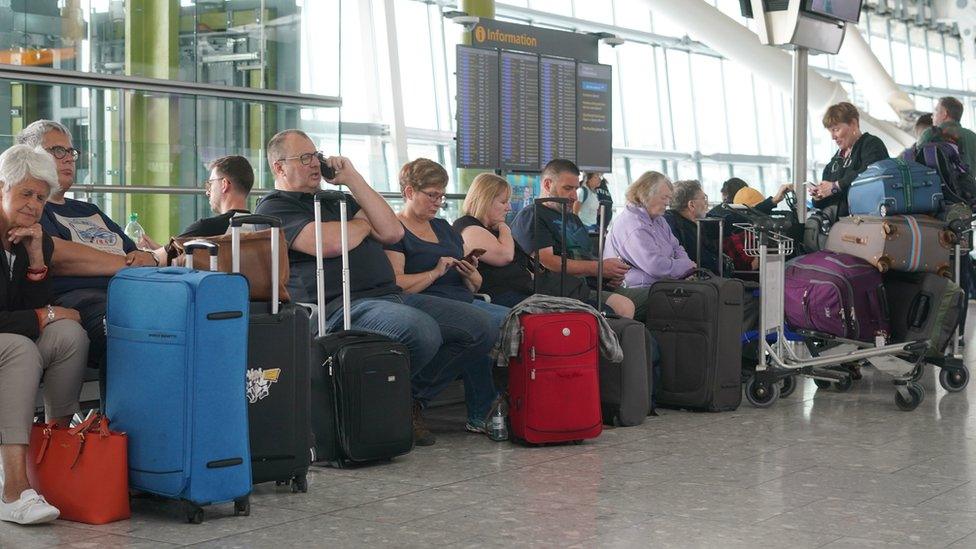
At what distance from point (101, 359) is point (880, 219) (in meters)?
4.25

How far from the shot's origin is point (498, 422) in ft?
16.5

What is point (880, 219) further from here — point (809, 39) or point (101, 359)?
point (101, 359)

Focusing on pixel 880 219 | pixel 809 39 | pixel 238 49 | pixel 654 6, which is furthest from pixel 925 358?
pixel 654 6

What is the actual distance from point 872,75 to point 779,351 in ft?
41.2

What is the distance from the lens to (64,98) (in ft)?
15.6

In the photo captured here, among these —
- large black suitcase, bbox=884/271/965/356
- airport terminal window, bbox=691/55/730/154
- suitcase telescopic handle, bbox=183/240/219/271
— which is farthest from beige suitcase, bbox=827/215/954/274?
airport terminal window, bbox=691/55/730/154

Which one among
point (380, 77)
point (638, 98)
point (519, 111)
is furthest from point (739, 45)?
point (519, 111)

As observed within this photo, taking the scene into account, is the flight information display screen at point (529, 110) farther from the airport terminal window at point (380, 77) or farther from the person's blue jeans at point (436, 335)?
the person's blue jeans at point (436, 335)

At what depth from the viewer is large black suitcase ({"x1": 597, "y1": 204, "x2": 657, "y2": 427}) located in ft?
17.8

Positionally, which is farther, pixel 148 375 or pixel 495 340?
pixel 495 340

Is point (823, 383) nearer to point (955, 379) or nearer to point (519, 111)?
point (955, 379)

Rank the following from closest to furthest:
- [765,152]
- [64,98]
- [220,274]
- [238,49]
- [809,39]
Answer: [220,274]
[64,98]
[238,49]
[809,39]
[765,152]

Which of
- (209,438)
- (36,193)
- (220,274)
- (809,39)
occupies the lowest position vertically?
(209,438)

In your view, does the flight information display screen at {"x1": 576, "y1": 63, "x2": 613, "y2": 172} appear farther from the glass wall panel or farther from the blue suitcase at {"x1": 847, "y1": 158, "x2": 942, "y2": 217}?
the glass wall panel
